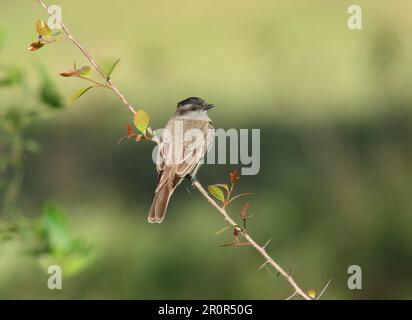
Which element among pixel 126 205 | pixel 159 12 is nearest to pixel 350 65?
pixel 159 12

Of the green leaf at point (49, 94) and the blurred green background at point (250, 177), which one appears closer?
the green leaf at point (49, 94)

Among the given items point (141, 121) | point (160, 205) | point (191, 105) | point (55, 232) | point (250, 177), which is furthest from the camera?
point (250, 177)

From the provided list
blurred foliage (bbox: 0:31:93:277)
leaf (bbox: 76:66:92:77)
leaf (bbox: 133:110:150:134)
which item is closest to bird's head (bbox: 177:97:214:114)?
blurred foliage (bbox: 0:31:93:277)

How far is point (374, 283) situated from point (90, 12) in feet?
30.3

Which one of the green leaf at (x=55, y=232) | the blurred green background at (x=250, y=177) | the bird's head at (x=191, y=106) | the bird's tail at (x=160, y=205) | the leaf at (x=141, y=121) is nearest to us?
the green leaf at (x=55, y=232)

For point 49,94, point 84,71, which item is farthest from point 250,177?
A: point 84,71

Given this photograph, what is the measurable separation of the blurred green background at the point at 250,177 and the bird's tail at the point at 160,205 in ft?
1.46

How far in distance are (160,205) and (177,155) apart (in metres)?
0.32

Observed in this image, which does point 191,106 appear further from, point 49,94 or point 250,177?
point 250,177

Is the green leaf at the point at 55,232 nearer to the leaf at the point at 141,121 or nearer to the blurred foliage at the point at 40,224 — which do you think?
the blurred foliage at the point at 40,224

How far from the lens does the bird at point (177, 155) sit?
502 cm

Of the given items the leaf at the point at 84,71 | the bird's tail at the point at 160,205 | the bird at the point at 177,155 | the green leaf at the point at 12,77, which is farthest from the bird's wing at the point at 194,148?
the leaf at the point at 84,71

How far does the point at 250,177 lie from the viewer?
27.1 ft

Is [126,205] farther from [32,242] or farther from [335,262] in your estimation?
[32,242]
